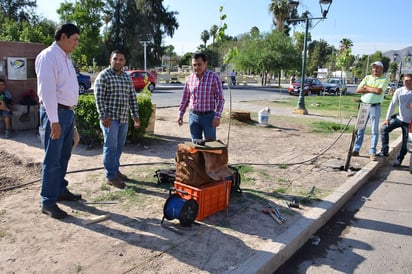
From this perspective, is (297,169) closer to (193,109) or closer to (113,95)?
(193,109)

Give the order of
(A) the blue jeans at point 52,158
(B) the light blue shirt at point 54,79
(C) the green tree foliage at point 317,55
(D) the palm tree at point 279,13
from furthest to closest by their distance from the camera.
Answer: (C) the green tree foliage at point 317,55, (D) the palm tree at point 279,13, (A) the blue jeans at point 52,158, (B) the light blue shirt at point 54,79

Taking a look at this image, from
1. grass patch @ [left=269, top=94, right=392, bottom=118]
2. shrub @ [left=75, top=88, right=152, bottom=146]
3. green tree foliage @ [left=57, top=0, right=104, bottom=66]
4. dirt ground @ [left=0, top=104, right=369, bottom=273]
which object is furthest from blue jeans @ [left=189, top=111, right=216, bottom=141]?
green tree foliage @ [left=57, top=0, right=104, bottom=66]

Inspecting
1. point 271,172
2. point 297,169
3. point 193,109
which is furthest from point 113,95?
Result: point 297,169

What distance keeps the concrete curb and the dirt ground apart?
10cm

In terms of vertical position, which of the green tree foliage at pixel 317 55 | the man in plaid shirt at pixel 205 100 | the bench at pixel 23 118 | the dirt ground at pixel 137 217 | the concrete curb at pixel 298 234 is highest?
the green tree foliage at pixel 317 55

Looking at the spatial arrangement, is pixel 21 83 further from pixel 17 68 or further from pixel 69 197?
pixel 69 197

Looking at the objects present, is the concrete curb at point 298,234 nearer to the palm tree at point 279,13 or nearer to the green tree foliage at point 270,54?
the green tree foliage at point 270,54

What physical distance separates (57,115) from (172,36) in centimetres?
5086

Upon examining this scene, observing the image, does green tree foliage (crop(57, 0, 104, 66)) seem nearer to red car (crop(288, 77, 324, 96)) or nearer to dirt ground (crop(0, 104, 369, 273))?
red car (crop(288, 77, 324, 96))

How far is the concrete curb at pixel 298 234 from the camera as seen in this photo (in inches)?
128

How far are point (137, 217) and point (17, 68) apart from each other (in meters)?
6.40

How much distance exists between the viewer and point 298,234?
3883 millimetres

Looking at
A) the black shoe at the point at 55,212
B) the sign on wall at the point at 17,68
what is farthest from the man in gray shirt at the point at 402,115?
the sign on wall at the point at 17,68

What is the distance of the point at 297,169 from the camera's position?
657 centimetres
